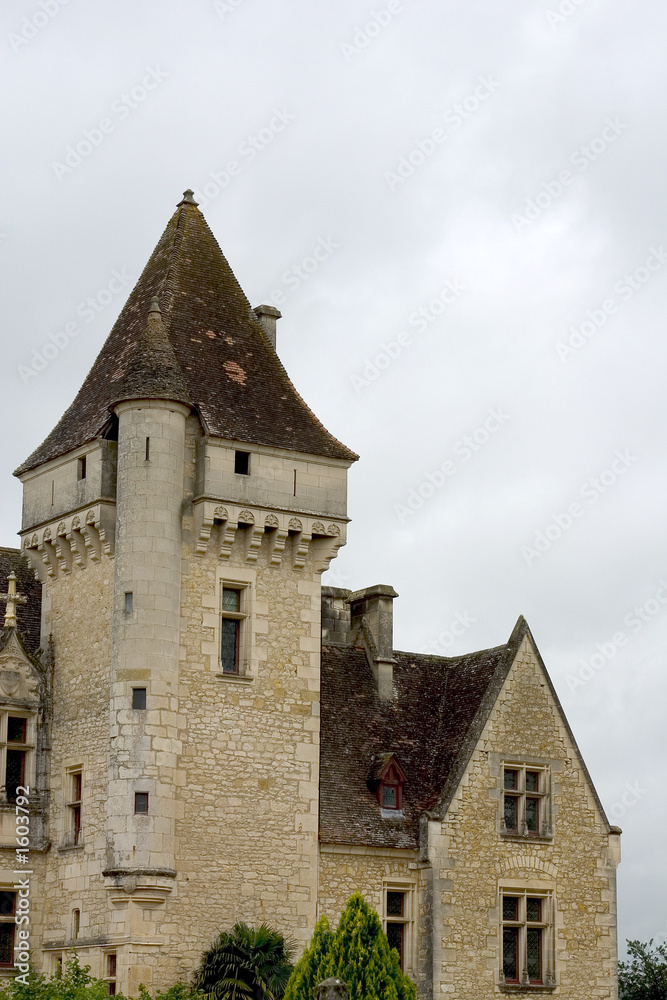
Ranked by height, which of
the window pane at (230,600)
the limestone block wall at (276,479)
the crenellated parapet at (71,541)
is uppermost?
the limestone block wall at (276,479)

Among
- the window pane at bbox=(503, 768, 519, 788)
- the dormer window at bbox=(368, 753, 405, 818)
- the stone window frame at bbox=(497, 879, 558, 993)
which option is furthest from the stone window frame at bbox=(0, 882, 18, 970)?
the window pane at bbox=(503, 768, 519, 788)

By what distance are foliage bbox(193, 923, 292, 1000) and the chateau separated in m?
0.33

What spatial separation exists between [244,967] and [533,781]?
302 inches

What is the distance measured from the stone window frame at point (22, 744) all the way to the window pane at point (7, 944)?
6.97ft

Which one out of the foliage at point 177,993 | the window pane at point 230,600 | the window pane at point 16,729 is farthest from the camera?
the window pane at point 16,729

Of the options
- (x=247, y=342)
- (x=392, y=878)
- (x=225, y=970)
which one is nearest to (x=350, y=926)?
(x=225, y=970)

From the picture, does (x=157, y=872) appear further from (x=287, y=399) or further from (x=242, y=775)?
(x=287, y=399)

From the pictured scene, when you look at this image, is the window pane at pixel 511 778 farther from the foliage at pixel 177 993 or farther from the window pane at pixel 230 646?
the foliage at pixel 177 993

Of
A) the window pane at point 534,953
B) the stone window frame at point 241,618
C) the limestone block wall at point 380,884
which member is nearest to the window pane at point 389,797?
the limestone block wall at point 380,884

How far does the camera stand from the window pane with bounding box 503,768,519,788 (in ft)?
106

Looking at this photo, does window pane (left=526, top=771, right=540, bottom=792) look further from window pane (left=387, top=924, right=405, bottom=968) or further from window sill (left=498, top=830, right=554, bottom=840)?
window pane (left=387, top=924, right=405, bottom=968)

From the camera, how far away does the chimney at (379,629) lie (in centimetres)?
3381

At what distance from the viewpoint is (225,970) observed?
27.6m

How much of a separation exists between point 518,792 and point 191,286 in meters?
11.4
